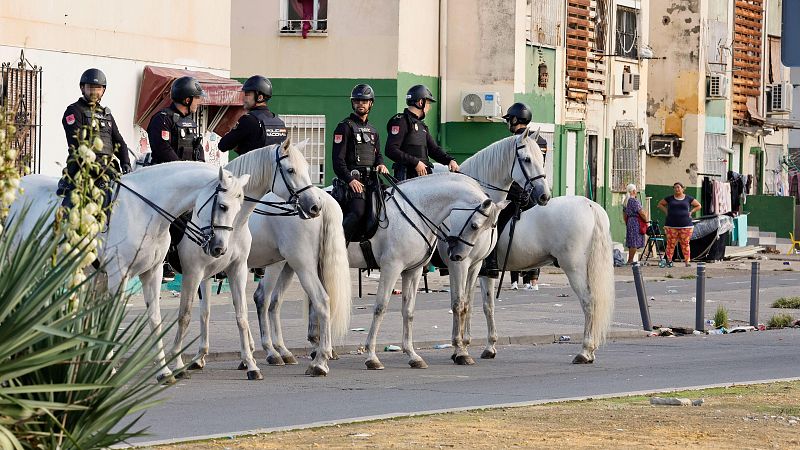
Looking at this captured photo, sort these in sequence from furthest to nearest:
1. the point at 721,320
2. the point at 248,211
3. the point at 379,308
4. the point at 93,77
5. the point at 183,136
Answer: the point at 721,320
the point at 379,308
the point at 183,136
the point at 248,211
the point at 93,77

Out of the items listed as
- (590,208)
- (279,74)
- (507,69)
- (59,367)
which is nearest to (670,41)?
(507,69)

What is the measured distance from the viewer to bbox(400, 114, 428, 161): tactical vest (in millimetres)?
18391

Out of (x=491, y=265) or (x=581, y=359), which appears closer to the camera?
(x=581, y=359)

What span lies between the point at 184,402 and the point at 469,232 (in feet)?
14.6

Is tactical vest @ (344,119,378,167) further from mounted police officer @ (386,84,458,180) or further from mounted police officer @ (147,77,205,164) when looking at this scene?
mounted police officer @ (147,77,205,164)

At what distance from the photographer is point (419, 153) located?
1864 centimetres

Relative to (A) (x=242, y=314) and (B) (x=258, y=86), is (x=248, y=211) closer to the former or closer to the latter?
(A) (x=242, y=314)

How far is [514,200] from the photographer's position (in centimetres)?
1808

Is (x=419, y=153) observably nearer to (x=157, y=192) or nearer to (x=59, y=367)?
(x=157, y=192)

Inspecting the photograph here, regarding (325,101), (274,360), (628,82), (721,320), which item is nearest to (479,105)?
(325,101)

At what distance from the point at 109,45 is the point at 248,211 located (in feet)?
32.4

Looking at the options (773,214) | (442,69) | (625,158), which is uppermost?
(442,69)

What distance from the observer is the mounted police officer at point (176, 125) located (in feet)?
53.2

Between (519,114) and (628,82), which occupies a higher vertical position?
(628,82)
